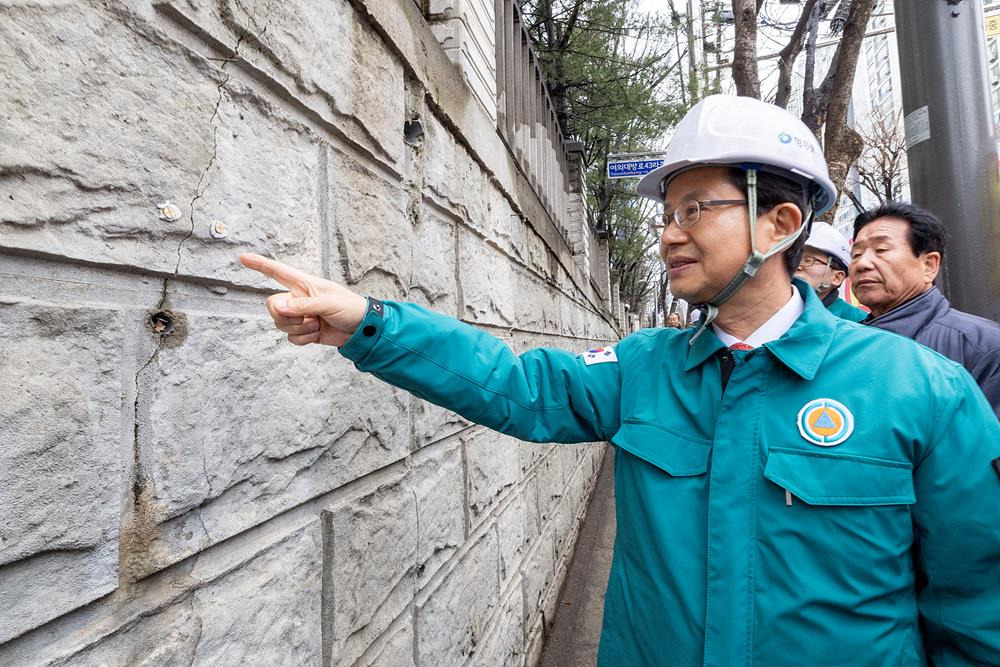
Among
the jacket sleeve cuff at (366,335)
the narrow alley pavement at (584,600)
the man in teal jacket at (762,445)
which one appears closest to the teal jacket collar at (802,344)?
the man in teal jacket at (762,445)

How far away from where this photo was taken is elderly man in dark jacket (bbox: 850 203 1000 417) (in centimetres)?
260

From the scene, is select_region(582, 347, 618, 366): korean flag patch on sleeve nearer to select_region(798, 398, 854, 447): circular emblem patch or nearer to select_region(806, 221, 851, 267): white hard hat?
select_region(798, 398, 854, 447): circular emblem patch

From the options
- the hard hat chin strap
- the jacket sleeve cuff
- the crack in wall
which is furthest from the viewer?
the hard hat chin strap

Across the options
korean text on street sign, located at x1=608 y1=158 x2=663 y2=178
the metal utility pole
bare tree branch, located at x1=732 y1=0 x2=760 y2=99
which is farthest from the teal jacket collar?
korean text on street sign, located at x1=608 y1=158 x2=663 y2=178

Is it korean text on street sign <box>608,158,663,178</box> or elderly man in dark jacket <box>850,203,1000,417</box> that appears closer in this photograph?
elderly man in dark jacket <box>850,203,1000,417</box>

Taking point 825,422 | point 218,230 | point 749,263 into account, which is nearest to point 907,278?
point 749,263

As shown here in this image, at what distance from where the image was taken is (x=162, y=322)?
0.97 m

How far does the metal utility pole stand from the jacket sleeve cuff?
3.55m

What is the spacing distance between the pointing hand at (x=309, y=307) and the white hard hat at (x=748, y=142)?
950 millimetres

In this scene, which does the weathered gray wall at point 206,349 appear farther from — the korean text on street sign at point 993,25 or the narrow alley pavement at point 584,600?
the korean text on street sign at point 993,25

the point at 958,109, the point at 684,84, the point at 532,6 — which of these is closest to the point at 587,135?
the point at 684,84

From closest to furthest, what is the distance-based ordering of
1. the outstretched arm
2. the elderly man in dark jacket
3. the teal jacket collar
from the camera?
the outstretched arm
the teal jacket collar
the elderly man in dark jacket

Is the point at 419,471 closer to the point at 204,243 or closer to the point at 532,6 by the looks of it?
the point at 204,243

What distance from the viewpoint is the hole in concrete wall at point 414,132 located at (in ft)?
6.61
